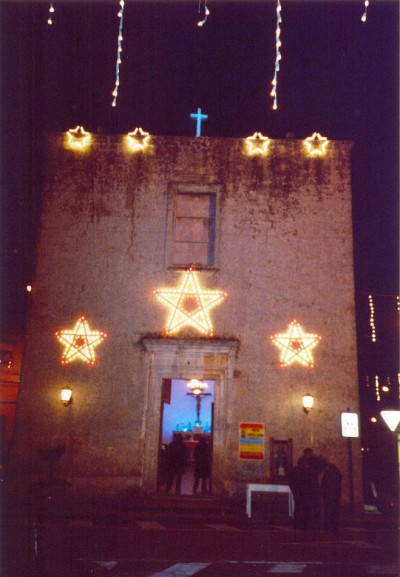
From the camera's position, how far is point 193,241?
14031 mm

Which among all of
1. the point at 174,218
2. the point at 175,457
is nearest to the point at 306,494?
the point at 175,457

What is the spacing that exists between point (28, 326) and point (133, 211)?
13.2 ft

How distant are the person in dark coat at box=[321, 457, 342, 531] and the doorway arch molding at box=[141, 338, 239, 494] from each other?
2.88 m

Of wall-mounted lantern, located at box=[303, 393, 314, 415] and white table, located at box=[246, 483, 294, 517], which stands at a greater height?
wall-mounted lantern, located at box=[303, 393, 314, 415]

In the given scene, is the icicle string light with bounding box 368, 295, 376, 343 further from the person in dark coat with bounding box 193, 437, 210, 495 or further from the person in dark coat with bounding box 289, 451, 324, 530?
the person in dark coat with bounding box 289, 451, 324, 530

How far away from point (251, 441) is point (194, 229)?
18.4ft

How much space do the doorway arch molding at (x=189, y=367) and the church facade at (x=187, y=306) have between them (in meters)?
0.03

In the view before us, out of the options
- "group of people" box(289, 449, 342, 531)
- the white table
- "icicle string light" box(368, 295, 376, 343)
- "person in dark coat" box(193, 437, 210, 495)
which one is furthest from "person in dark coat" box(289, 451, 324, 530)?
"icicle string light" box(368, 295, 376, 343)

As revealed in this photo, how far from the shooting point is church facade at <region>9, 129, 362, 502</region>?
41.2ft

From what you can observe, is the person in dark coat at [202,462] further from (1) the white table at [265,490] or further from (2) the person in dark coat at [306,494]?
(2) the person in dark coat at [306,494]

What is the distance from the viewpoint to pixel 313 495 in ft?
34.0

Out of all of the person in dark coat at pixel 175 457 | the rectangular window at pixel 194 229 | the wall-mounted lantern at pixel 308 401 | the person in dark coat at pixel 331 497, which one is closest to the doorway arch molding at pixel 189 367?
the person in dark coat at pixel 175 457

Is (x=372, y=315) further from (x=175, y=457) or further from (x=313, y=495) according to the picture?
(x=313, y=495)

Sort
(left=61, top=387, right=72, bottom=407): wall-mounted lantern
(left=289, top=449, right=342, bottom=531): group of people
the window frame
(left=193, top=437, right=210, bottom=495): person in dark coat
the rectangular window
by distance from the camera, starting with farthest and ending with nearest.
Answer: the rectangular window, the window frame, (left=193, top=437, right=210, bottom=495): person in dark coat, (left=61, top=387, right=72, bottom=407): wall-mounted lantern, (left=289, top=449, right=342, bottom=531): group of people
